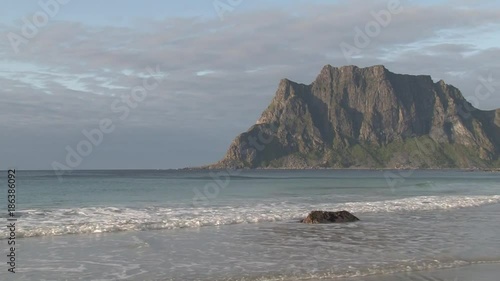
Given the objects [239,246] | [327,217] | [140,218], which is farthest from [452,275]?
[140,218]

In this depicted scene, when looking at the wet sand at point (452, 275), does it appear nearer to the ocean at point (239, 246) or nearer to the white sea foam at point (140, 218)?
the ocean at point (239, 246)

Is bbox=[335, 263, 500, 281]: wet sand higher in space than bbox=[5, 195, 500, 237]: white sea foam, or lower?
higher

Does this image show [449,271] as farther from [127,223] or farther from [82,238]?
[127,223]

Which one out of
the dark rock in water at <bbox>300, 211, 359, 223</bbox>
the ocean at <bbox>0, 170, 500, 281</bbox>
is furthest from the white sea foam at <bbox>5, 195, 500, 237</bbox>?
the dark rock in water at <bbox>300, 211, 359, 223</bbox>

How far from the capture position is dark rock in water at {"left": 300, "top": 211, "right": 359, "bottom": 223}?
26.5 metres

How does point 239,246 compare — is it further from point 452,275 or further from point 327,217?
point 327,217

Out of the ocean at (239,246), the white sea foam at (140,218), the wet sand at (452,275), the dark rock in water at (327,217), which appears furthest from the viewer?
the dark rock in water at (327,217)

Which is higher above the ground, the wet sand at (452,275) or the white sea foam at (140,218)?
the wet sand at (452,275)

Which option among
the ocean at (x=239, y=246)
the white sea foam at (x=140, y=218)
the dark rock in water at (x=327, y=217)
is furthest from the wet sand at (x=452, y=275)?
the white sea foam at (x=140, y=218)

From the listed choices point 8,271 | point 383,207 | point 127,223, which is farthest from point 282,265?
point 383,207

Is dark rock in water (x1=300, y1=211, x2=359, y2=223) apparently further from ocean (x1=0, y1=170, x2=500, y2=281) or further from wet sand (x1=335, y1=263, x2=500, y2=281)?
wet sand (x1=335, y1=263, x2=500, y2=281)

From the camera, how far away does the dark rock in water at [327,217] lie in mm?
26547

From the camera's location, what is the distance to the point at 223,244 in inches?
763

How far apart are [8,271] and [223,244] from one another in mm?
7991
